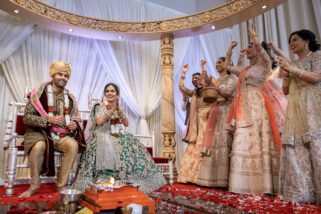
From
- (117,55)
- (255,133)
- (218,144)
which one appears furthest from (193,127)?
(117,55)

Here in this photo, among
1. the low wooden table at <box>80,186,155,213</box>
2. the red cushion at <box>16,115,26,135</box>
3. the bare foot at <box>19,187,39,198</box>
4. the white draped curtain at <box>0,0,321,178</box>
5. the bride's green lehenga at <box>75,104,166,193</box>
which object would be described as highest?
the white draped curtain at <box>0,0,321,178</box>

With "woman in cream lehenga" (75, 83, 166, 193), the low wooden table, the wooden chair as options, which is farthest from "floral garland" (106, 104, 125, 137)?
the low wooden table

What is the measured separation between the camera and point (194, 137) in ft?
12.1

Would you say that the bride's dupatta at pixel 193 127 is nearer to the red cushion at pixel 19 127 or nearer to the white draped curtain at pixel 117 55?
the white draped curtain at pixel 117 55

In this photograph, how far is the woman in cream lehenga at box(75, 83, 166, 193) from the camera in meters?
2.71

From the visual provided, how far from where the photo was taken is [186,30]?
458 cm

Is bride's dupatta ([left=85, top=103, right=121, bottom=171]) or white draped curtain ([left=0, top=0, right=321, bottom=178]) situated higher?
white draped curtain ([left=0, top=0, right=321, bottom=178])

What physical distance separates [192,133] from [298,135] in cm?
168

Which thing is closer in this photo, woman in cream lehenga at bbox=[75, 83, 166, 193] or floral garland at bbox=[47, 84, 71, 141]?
woman in cream lehenga at bbox=[75, 83, 166, 193]

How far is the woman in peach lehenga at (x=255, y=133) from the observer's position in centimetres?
258

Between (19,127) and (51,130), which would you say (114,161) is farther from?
(19,127)

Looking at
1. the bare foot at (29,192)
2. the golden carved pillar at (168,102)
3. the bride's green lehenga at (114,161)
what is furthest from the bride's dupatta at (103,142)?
the golden carved pillar at (168,102)

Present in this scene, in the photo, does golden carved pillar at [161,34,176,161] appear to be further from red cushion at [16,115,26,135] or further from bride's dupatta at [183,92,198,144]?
red cushion at [16,115,26,135]

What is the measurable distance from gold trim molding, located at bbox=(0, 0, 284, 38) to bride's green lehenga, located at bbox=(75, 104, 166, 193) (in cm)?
205
